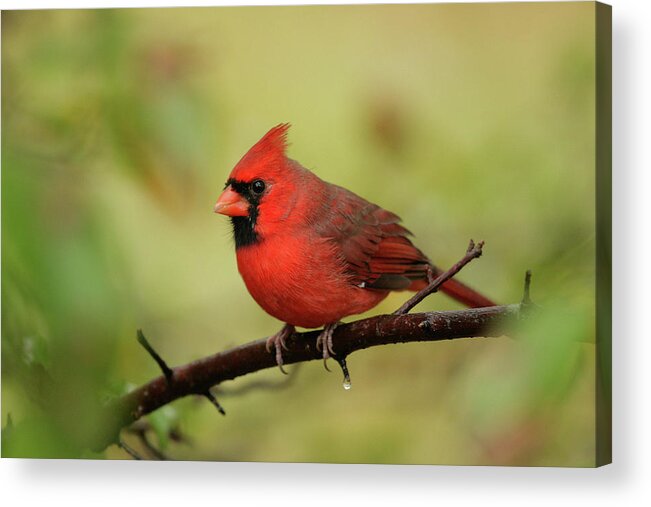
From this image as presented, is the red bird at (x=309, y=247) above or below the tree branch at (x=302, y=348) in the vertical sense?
above

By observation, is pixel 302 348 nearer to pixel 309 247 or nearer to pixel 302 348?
pixel 302 348

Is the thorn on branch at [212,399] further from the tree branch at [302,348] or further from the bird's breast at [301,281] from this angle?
the bird's breast at [301,281]

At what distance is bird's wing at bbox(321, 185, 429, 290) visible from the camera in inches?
121

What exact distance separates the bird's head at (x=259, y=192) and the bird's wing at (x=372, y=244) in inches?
5.9

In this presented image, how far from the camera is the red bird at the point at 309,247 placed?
298 centimetres

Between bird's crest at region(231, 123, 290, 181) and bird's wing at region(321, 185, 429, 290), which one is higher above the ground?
bird's crest at region(231, 123, 290, 181)

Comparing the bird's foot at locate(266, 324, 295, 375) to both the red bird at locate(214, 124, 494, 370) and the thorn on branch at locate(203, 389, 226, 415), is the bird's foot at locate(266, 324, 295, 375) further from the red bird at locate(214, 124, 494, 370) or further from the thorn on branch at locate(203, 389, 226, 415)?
the thorn on branch at locate(203, 389, 226, 415)

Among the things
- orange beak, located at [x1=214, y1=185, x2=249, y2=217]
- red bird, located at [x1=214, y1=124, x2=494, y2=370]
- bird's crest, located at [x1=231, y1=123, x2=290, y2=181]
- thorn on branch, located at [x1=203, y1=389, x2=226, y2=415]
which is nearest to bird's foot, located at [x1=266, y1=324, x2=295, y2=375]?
red bird, located at [x1=214, y1=124, x2=494, y2=370]

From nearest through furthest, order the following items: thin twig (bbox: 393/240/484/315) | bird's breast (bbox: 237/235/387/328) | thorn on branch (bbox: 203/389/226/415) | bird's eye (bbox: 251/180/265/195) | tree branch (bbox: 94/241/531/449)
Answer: thin twig (bbox: 393/240/484/315) < tree branch (bbox: 94/241/531/449) < bird's breast (bbox: 237/235/387/328) < bird's eye (bbox: 251/180/265/195) < thorn on branch (bbox: 203/389/226/415)

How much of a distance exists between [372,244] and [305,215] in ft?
0.74

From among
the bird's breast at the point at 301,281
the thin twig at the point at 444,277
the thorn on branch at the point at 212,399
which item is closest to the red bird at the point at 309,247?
the bird's breast at the point at 301,281

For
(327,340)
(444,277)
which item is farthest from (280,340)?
(444,277)

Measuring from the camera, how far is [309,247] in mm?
3020

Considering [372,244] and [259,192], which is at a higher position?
[259,192]
